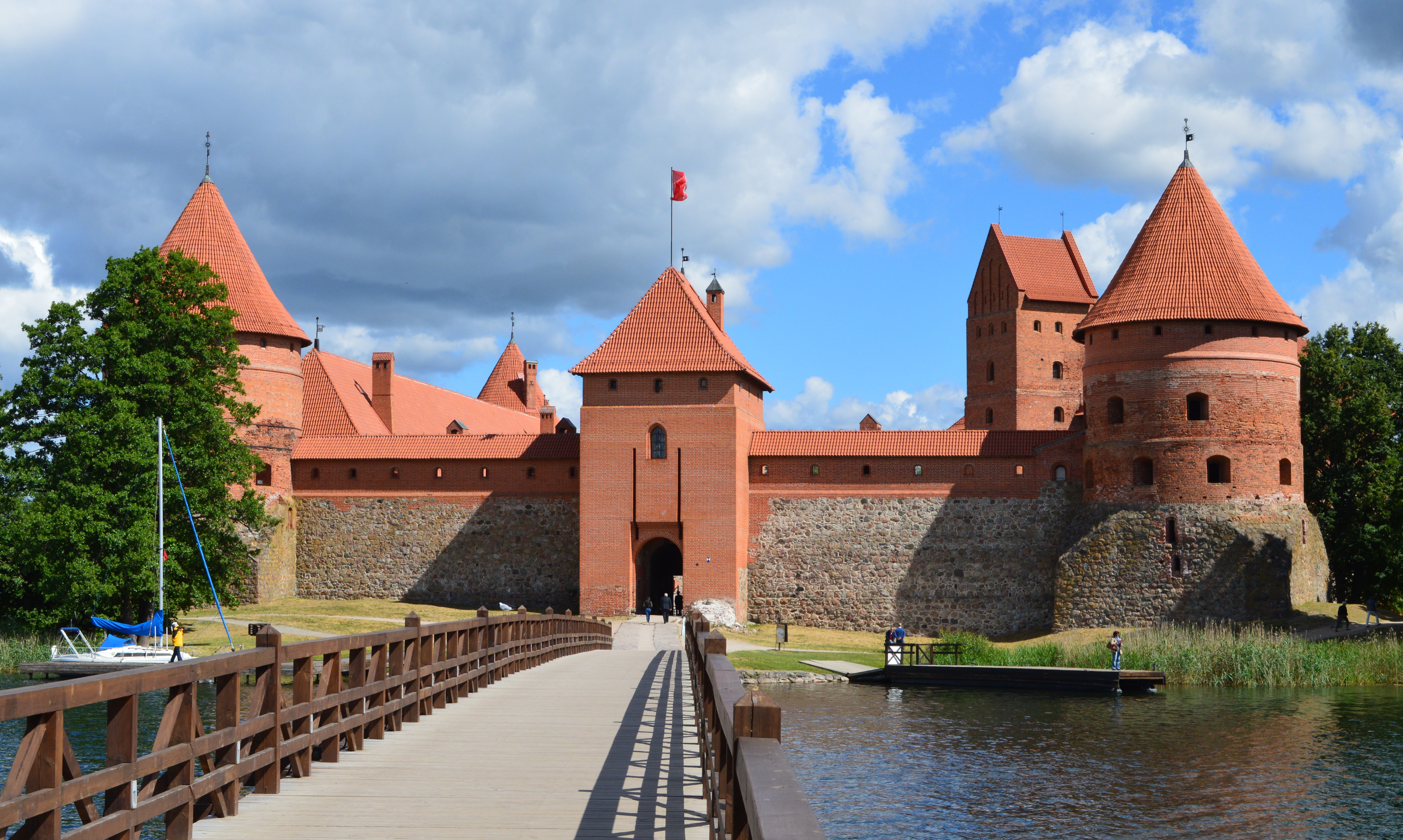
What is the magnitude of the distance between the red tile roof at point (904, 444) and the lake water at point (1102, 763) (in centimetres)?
985

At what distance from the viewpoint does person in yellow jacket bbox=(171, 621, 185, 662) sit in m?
19.1

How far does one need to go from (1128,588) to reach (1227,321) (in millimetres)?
6683

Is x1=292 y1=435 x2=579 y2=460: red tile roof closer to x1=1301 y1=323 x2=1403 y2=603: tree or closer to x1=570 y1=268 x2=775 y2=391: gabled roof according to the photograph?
x1=570 y1=268 x2=775 y2=391: gabled roof

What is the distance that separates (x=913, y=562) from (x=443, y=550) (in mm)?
12020

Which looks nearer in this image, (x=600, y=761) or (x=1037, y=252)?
(x=600, y=761)

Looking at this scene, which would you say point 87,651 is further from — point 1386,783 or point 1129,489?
point 1129,489

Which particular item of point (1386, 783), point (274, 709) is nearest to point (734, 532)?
point (1386, 783)

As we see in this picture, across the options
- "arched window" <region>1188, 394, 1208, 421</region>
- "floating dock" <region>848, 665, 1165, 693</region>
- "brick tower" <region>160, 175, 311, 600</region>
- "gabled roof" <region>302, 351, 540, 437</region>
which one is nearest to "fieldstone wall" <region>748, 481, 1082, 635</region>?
"arched window" <region>1188, 394, 1208, 421</region>

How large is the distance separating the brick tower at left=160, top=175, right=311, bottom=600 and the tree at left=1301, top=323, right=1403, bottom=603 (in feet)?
86.8

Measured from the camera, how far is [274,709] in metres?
6.58

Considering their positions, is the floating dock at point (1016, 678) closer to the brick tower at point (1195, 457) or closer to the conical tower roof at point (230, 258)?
the brick tower at point (1195, 457)

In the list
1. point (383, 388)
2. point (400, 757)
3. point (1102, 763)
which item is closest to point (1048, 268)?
point (383, 388)

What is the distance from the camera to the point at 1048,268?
45312mm

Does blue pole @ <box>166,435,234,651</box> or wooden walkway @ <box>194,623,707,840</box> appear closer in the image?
wooden walkway @ <box>194,623,707,840</box>
